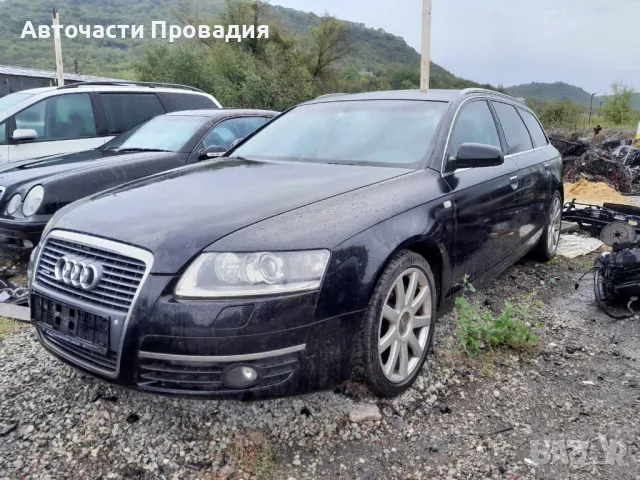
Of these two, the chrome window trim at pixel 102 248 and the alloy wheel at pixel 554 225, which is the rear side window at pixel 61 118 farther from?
the alloy wheel at pixel 554 225

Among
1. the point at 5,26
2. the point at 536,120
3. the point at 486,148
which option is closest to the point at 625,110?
the point at 536,120

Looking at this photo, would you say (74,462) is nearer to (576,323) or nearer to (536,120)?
(576,323)

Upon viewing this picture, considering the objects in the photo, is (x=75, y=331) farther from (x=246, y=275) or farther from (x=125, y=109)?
(x=125, y=109)

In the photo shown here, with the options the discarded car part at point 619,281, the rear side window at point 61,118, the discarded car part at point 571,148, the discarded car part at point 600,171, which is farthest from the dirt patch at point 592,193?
the rear side window at point 61,118

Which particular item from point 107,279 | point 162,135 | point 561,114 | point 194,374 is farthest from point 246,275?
point 561,114

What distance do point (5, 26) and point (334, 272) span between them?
2575 inches

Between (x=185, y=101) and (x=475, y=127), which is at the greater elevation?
(x=185, y=101)

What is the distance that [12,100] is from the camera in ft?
22.4

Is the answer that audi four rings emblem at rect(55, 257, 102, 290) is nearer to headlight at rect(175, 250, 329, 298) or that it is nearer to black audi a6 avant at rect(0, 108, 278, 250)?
headlight at rect(175, 250, 329, 298)

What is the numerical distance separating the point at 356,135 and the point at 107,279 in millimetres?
1867

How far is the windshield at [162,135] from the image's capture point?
5.48 m

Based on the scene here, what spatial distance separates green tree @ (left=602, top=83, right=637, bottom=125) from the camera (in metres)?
39.1

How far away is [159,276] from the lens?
1.97 meters

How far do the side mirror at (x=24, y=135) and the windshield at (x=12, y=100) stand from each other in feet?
1.70
